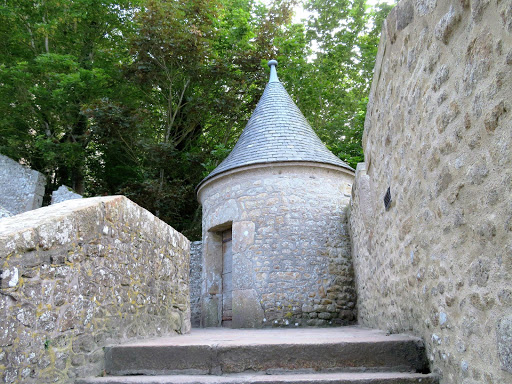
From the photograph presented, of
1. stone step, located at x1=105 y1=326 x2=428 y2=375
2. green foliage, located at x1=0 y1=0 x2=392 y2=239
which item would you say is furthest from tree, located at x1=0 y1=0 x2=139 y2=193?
stone step, located at x1=105 y1=326 x2=428 y2=375

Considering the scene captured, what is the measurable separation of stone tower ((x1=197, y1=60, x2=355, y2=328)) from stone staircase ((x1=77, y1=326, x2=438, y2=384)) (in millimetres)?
4273

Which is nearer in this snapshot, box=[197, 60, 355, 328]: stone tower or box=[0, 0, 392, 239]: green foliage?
box=[197, 60, 355, 328]: stone tower

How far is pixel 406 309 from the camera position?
295 cm

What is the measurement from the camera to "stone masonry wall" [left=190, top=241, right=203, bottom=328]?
8.87 meters

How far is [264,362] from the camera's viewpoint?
2668 mm

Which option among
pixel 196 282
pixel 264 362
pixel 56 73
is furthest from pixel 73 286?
pixel 56 73

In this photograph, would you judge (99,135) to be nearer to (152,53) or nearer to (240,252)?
(152,53)

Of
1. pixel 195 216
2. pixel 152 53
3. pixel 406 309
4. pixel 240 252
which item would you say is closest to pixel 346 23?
pixel 152 53

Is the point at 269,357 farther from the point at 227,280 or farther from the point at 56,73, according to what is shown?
the point at 56,73

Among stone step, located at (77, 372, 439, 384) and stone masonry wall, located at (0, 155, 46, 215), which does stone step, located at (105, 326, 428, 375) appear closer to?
stone step, located at (77, 372, 439, 384)

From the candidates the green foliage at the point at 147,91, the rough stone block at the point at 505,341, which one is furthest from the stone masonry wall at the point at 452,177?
the green foliage at the point at 147,91

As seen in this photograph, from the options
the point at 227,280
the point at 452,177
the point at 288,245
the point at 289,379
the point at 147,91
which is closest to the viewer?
the point at 452,177

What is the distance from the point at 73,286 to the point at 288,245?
16.0 ft

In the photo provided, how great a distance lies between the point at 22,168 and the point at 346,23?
507 inches
